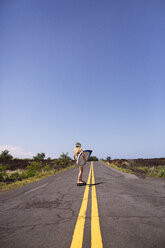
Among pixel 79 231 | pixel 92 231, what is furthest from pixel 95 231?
pixel 79 231

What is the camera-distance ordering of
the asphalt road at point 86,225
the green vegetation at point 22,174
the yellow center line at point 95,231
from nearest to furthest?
the yellow center line at point 95,231 < the asphalt road at point 86,225 < the green vegetation at point 22,174

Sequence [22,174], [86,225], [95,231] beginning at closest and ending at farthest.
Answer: [95,231]
[86,225]
[22,174]

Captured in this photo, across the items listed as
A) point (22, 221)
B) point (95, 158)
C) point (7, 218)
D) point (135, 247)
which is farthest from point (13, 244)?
point (95, 158)

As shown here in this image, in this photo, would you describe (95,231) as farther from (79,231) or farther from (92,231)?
(79,231)

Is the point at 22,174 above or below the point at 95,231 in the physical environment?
below

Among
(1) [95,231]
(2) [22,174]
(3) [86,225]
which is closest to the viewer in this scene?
(1) [95,231]

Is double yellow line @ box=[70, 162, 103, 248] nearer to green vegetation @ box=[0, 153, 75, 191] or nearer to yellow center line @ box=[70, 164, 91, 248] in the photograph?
yellow center line @ box=[70, 164, 91, 248]

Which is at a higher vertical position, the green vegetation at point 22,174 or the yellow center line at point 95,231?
the yellow center line at point 95,231

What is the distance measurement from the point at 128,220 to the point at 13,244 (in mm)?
2181

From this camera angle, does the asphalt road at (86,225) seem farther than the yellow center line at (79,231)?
Yes

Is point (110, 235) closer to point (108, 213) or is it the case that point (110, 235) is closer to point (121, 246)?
point (121, 246)

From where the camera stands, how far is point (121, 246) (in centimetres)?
222

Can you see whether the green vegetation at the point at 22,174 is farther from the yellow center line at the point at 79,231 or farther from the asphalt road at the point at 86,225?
the yellow center line at the point at 79,231

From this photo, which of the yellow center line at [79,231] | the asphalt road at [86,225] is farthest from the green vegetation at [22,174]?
the yellow center line at [79,231]
